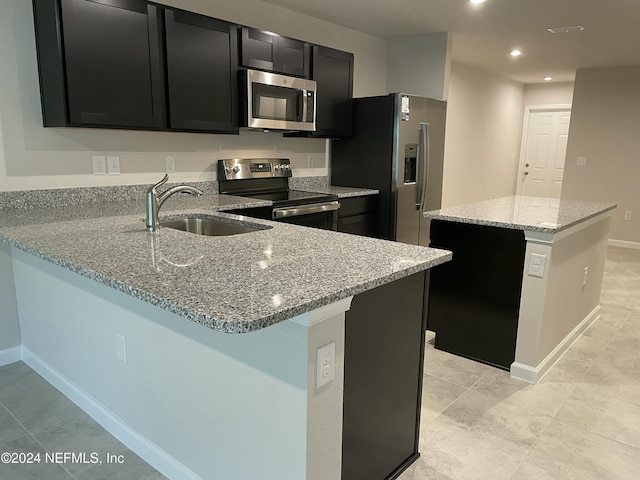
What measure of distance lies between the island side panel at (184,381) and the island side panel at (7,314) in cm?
21

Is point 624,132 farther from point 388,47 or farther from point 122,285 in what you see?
point 122,285

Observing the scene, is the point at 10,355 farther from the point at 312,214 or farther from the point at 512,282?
the point at 512,282

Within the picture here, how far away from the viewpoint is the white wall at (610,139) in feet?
20.4

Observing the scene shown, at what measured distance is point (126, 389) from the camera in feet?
6.37

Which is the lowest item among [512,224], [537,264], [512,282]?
[512,282]

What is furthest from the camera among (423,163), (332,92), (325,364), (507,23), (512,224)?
(423,163)

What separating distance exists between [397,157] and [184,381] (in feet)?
9.65

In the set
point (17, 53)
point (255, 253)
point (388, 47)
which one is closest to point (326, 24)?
point (388, 47)

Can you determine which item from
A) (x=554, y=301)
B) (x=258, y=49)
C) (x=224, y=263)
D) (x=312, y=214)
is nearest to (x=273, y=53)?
(x=258, y=49)

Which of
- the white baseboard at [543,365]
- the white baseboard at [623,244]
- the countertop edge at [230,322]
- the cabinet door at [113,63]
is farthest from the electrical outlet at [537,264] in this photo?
the white baseboard at [623,244]

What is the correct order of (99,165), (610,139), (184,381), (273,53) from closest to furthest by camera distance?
(184,381) < (99,165) < (273,53) < (610,139)

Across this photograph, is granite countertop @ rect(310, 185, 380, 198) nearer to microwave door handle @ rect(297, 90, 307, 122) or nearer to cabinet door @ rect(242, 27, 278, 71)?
microwave door handle @ rect(297, 90, 307, 122)

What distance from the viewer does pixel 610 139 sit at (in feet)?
21.0

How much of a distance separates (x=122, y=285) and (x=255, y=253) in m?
0.49
